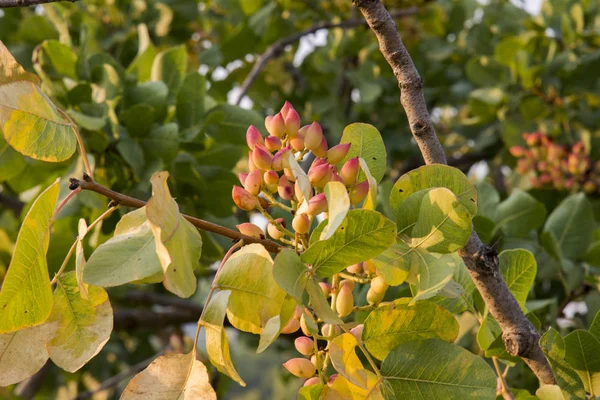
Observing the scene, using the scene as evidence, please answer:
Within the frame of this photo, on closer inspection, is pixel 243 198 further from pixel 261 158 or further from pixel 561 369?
pixel 561 369

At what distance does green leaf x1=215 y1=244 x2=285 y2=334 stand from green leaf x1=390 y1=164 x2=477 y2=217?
163 mm

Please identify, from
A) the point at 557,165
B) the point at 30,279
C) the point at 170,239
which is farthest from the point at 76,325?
the point at 557,165

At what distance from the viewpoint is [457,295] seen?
28.4 inches

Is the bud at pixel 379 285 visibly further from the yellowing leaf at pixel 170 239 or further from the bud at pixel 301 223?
the yellowing leaf at pixel 170 239

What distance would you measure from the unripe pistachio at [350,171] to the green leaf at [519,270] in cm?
25

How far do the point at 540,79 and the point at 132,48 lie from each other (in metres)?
1.22

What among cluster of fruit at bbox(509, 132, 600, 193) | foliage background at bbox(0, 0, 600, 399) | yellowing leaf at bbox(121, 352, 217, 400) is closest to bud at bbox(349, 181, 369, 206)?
yellowing leaf at bbox(121, 352, 217, 400)

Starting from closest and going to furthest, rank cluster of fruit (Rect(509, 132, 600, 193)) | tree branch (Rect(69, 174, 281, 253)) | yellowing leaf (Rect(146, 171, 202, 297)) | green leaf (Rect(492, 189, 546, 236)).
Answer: yellowing leaf (Rect(146, 171, 202, 297))
tree branch (Rect(69, 174, 281, 253))
green leaf (Rect(492, 189, 546, 236))
cluster of fruit (Rect(509, 132, 600, 193))

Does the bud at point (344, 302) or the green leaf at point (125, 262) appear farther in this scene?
the bud at point (344, 302)

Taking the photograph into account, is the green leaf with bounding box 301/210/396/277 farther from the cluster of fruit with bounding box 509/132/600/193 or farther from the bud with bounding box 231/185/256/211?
the cluster of fruit with bounding box 509/132/600/193

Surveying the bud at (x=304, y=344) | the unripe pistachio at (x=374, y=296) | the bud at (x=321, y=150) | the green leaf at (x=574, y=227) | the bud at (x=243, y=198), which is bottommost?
the green leaf at (x=574, y=227)

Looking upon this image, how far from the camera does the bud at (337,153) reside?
0.75 m

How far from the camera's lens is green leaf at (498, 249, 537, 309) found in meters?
0.84

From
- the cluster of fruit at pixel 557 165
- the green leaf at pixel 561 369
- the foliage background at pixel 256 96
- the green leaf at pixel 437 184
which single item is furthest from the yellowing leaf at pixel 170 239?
the cluster of fruit at pixel 557 165
